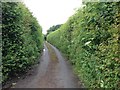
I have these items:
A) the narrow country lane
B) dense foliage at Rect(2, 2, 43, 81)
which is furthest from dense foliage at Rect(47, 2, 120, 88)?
dense foliage at Rect(2, 2, 43, 81)

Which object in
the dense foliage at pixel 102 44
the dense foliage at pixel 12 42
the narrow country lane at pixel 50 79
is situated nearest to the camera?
the dense foliage at pixel 102 44

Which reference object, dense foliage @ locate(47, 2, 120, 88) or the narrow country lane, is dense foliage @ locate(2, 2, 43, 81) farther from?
dense foliage @ locate(47, 2, 120, 88)

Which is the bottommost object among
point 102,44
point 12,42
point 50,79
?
point 50,79

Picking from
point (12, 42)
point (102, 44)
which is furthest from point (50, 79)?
point (102, 44)

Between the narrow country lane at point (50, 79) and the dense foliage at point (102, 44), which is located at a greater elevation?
the dense foliage at point (102, 44)

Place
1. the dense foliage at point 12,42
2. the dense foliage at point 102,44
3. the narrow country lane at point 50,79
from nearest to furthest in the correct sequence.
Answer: the dense foliage at point 102,44, the narrow country lane at point 50,79, the dense foliage at point 12,42

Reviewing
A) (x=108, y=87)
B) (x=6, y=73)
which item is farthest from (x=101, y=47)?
(x=6, y=73)

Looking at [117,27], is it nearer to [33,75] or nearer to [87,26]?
[87,26]

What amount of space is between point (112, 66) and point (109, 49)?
52 centimetres

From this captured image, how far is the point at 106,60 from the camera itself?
18.7 feet

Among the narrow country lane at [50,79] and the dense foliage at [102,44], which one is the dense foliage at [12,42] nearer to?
the narrow country lane at [50,79]

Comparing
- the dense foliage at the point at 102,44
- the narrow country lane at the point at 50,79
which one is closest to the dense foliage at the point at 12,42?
the narrow country lane at the point at 50,79

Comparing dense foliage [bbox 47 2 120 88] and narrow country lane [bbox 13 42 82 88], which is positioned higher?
dense foliage [bbox 47 2 120 88]

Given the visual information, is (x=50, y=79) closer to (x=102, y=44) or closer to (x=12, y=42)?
(x=12, y=42)
